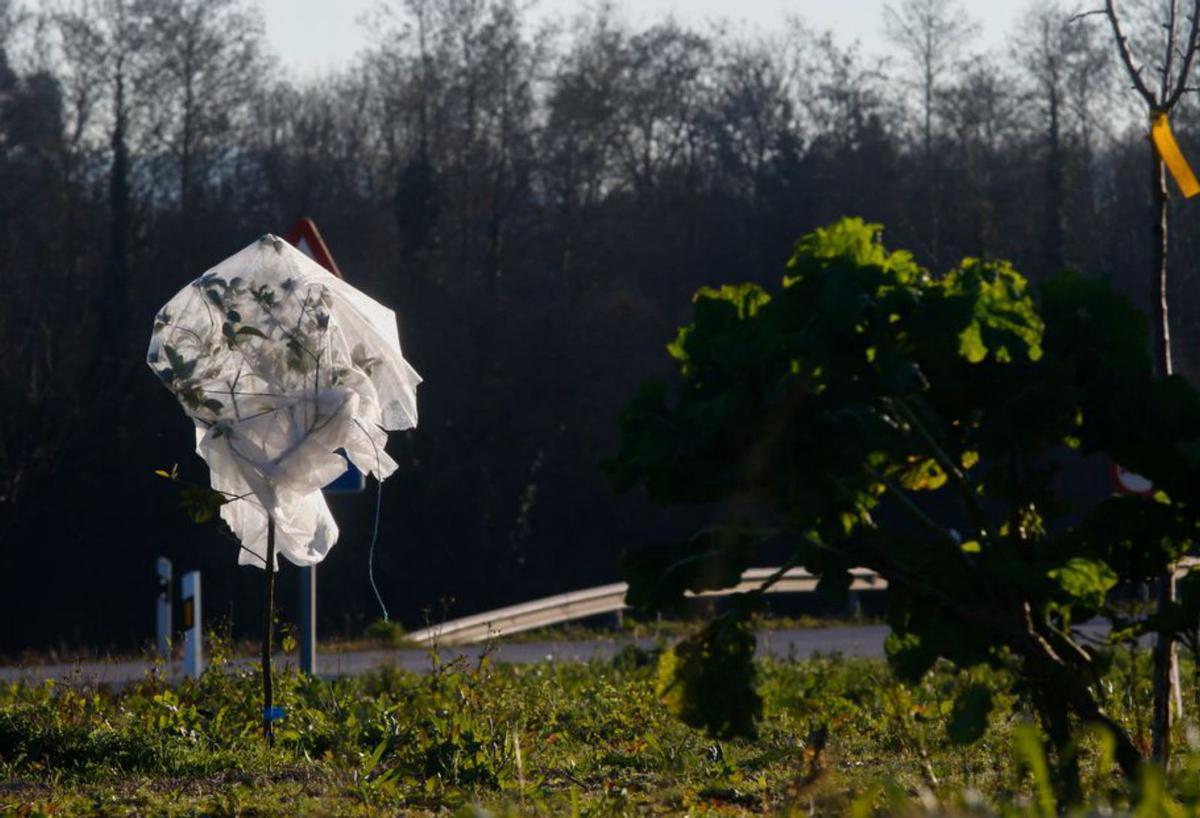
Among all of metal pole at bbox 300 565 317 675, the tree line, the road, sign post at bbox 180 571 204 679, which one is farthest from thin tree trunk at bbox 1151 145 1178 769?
the tree line

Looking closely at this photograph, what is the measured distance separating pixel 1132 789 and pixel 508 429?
2969 cm

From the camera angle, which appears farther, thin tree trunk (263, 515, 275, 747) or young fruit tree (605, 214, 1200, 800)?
thin tree trunk (263, 515, 275, 747)

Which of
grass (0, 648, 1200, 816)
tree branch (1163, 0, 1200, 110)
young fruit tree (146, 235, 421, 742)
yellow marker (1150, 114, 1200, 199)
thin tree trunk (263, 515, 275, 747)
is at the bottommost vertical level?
grass (0, 648, 1200, 816)

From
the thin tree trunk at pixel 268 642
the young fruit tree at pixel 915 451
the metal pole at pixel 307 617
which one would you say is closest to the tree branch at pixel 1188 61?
the young fruit tree at pixel 915 451

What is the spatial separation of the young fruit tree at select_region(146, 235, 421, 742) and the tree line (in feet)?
73.2

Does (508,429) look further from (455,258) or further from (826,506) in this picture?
(826,506)

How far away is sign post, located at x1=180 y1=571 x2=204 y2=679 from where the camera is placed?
36.1ft

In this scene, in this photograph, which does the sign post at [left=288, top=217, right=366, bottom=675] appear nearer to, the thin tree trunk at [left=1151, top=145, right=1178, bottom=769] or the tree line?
the thin tree trunk at [left=1151, top=145, right=1178, bottom=769]

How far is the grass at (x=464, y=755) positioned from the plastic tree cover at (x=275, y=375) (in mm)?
931

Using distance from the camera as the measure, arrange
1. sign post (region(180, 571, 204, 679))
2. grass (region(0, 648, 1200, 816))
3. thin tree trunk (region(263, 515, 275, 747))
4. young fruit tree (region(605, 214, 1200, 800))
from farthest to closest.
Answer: sign post (region(180, 571, 204, 679)), thin tree trunk (region(263, 515, 275, 747)), grass (region(0, 648, 1200, 816)), young fruit tree (region(605, 214, 1200, 800))

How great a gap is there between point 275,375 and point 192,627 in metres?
6.11

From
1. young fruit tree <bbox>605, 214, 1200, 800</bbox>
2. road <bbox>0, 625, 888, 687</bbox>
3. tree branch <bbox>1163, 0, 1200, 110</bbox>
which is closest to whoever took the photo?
young fruit tree <bbox>605, 214, 1200, 800</bbox>

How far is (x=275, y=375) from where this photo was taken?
6078 mm

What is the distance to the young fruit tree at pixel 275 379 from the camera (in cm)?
602
